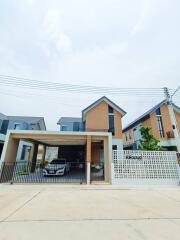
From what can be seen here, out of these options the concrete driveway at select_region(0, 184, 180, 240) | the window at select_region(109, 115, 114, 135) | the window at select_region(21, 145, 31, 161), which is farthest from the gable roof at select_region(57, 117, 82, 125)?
the concrete driveway at select_region(0, 184, 180, 240)

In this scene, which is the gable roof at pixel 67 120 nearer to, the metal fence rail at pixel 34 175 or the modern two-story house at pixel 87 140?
the modern two-story house at pixel 87 140

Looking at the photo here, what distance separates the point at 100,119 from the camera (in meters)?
16.6

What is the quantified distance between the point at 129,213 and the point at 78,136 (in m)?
6.76

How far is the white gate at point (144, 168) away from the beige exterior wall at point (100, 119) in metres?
5.92

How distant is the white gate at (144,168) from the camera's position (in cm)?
944

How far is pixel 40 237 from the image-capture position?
2.90 metres

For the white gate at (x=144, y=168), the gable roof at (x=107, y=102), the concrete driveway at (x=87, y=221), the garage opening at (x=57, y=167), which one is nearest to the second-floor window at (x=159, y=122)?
the gable roof at (x=107, y=102)

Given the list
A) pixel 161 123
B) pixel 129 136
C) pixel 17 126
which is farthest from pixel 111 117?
pixel 17 126

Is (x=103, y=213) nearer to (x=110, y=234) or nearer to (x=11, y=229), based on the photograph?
(x=110, y=234)

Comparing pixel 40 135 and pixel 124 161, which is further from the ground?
pixel 40 135

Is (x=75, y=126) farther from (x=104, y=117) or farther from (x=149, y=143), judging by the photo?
(x=149, y=143)

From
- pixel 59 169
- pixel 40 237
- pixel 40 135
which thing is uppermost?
pixel 40 135

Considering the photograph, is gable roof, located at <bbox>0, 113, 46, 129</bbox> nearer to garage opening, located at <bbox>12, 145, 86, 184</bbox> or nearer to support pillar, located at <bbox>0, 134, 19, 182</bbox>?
garage opening, located at <bbox>12, 145, 86, 184</bbox>

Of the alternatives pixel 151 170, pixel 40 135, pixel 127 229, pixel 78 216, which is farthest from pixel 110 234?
pixel 40 135
